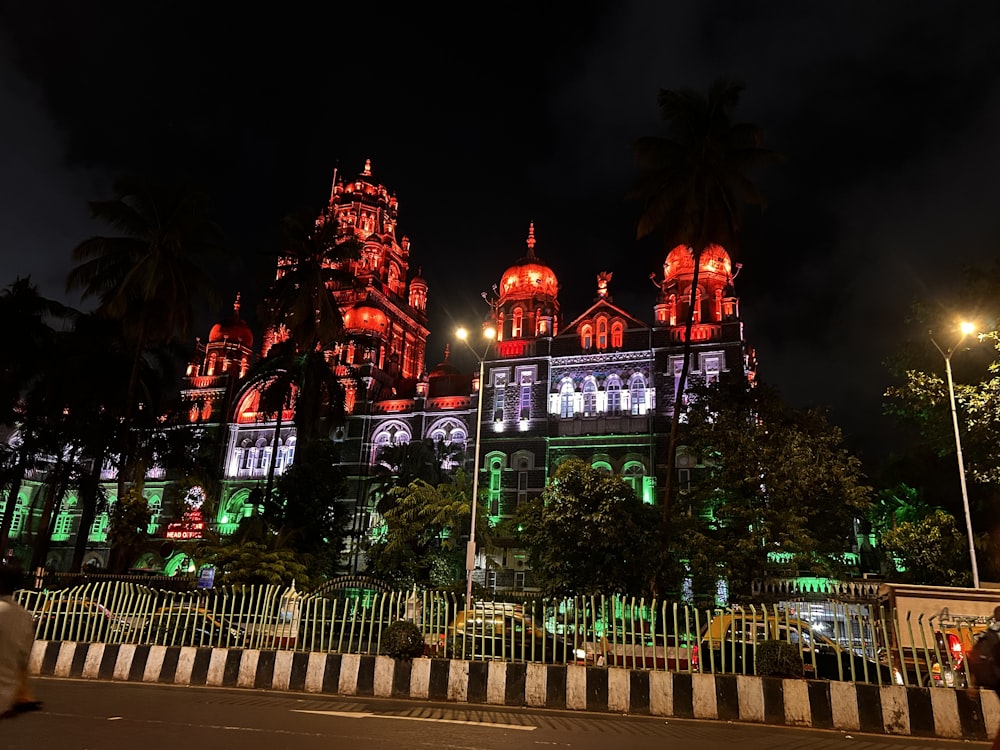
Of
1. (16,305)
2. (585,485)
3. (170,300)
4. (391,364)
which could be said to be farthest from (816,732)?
(391,364)

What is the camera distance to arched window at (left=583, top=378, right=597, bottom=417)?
141ft

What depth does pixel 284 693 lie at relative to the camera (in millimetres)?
11789

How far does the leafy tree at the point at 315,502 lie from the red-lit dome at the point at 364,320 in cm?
1678

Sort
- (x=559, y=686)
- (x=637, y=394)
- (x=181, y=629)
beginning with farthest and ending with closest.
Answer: (x=637, y=394) → (x=181, y=629) → (x=559, y=686)

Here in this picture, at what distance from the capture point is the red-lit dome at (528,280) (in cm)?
4788

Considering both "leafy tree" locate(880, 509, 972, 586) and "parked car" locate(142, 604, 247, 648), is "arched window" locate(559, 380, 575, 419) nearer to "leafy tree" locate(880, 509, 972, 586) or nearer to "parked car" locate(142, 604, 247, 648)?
"leafy tree" locate(880, 509, 972, 586)

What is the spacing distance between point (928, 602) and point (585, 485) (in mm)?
15339

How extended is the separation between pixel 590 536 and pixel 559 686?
54.7ft

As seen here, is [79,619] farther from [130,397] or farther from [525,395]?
[525,395]

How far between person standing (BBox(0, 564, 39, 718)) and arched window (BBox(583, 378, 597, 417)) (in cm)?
3841

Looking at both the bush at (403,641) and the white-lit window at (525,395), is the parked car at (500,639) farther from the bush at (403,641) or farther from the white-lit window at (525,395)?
the white-lit window at (525,395)

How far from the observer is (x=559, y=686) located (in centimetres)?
1106

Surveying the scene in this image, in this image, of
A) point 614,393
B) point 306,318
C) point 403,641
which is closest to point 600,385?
point 614,393

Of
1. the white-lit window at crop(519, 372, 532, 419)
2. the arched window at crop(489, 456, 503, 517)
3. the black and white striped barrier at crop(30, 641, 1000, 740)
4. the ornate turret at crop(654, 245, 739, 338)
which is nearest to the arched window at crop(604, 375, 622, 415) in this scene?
the ornate turret at crop(654, 245, 739, 338)
